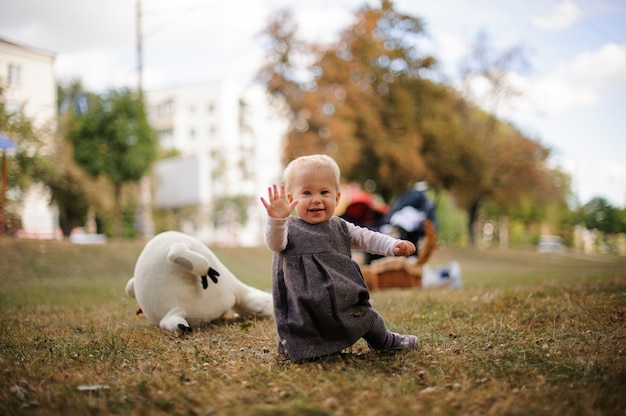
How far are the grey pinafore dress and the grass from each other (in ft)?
0.51

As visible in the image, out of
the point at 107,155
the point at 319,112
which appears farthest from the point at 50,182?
the point at 319,112

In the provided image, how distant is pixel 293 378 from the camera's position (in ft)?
10.0

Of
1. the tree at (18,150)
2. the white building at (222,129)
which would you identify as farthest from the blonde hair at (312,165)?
the white building at (222,129)

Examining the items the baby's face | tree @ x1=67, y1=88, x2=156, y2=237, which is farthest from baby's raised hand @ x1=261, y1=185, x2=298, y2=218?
tree @ x1=67, y1=88, x2=156, y2=237

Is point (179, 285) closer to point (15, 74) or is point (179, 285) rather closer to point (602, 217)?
point (602, 217)

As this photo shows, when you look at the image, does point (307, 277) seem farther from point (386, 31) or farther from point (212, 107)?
point (212, 107)

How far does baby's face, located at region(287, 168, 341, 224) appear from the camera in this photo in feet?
12.0

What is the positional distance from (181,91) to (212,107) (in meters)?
4.15

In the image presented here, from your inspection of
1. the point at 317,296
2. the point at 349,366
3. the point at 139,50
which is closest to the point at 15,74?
the point at 139,50

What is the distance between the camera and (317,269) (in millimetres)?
3570

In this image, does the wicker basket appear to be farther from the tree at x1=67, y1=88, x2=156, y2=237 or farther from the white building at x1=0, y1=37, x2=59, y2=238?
the tree at x1=67, y1=88, x2=156, y2=237

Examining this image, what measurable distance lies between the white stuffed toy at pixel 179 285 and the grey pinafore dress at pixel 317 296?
4.43 feet

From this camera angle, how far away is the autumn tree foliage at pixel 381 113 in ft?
81.7

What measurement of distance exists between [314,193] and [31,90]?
45.0 ft
